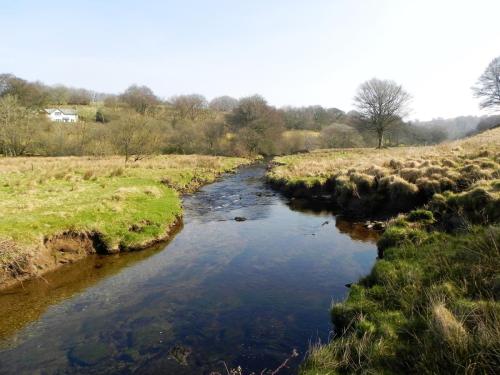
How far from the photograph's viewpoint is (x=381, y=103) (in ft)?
238

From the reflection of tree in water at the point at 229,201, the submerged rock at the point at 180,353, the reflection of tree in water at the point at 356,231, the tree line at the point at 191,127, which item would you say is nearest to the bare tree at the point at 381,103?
the tree line at the point at 191,127

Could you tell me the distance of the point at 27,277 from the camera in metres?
14.2

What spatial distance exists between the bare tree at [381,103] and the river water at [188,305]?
2294 inches

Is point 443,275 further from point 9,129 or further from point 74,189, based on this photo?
point 9,129

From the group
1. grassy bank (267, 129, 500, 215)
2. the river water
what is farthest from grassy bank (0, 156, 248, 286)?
grassy bank (267, 129, 500, 215)

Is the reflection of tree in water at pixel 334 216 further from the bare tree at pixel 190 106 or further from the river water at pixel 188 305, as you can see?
the bare tree at pixel 190 106

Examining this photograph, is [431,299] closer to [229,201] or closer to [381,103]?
[229,201]

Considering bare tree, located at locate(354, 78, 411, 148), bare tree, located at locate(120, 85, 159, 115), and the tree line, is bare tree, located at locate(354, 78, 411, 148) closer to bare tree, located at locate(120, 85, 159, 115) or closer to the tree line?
the tree line

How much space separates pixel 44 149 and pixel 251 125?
41612 mm

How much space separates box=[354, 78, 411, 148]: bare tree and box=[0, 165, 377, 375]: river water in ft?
191

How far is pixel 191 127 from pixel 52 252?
6867 centimetres

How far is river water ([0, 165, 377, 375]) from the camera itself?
956cm

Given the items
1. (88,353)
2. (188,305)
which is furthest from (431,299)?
(88,353)

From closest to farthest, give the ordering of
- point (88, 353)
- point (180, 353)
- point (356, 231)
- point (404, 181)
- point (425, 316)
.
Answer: point (425, 316), point (180, 353), point (88, 353), point (356, 231), point (404, 181)
